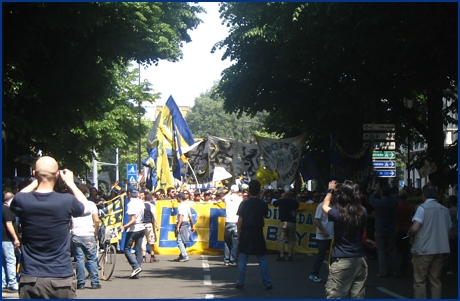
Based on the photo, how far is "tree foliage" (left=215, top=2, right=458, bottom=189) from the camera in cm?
1518

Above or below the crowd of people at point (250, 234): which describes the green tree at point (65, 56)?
above

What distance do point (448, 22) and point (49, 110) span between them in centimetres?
1354

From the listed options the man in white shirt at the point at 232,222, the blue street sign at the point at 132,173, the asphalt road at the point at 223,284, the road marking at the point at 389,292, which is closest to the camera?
the road marking at the point at 389,292

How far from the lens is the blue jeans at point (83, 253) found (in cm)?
1310

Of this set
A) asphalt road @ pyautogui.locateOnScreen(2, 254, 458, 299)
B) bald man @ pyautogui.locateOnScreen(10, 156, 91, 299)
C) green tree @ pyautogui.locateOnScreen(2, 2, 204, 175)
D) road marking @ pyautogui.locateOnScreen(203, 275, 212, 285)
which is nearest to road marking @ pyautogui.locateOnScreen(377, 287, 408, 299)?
asphalt road @ pyautogui.locateOnScreen(2, 254, 458, 299)

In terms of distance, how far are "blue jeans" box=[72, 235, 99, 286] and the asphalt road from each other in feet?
0.93

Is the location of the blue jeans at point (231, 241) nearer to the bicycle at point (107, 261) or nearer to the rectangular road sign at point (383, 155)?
the bicycle at point (107, 261)

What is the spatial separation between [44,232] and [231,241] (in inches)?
463

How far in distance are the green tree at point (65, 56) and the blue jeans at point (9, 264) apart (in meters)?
6.89

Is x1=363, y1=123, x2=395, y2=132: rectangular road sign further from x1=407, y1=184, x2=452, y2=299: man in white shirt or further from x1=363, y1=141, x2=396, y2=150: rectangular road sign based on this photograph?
x1=407, y1=184, x2=452, y2=299: man in white shirt

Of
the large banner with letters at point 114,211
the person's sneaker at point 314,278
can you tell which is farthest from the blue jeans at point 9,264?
the large banner with letters at point 114,211

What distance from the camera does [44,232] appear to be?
604cm

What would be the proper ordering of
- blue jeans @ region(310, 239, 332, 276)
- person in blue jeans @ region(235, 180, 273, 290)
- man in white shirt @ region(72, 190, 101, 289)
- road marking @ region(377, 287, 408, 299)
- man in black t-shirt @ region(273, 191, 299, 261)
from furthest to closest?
man in black t-shirt @ region(273, 191, 299, 261) < blue jeans @ region(310, 239, 332, 276) < man in white shirt @ region(72, 190, 101, 289) < person in blue jeans @ region(235, 180, 273, 290) < road marking @ region(377, 287, 408, 299)

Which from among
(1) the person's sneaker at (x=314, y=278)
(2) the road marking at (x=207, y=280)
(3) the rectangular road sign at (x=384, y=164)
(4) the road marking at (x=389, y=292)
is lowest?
(2) the road marking at (x=207, y=280)
